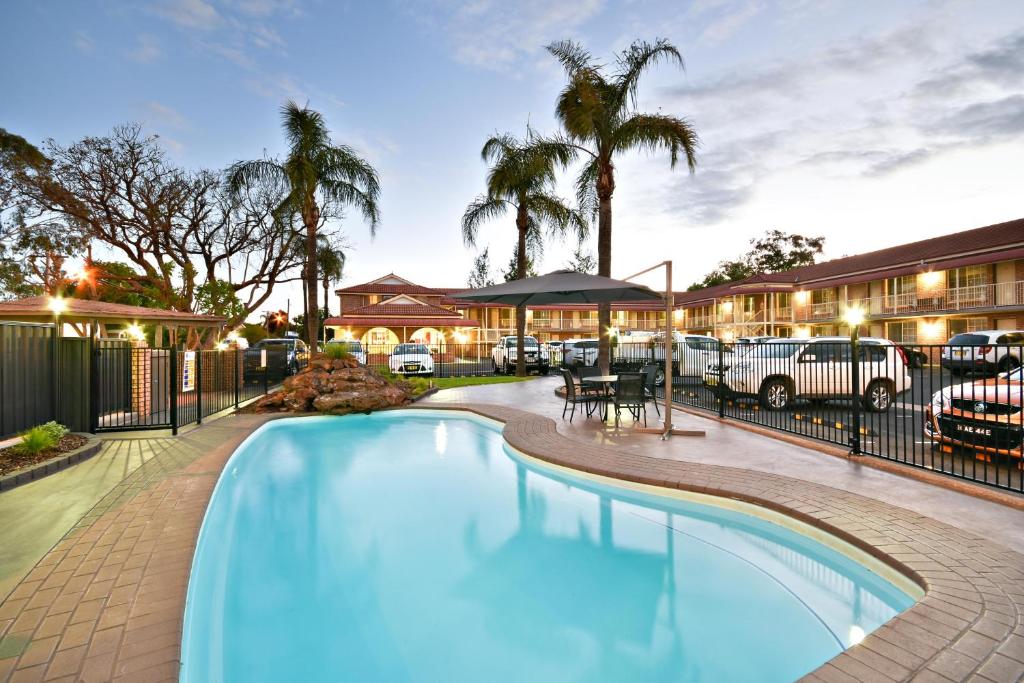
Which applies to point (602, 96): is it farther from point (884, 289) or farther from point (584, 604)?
point (884, 289)

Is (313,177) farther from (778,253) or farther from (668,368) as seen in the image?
(778,253)

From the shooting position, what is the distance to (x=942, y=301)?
29750 mm

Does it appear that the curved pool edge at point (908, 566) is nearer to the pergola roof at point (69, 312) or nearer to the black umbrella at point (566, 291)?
the black umbrella at point (566, 291)

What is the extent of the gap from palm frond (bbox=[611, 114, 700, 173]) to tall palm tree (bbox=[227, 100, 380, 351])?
9.27 metres

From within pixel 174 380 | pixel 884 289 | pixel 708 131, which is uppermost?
pixel 708 131

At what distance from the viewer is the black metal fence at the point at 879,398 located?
5590mm

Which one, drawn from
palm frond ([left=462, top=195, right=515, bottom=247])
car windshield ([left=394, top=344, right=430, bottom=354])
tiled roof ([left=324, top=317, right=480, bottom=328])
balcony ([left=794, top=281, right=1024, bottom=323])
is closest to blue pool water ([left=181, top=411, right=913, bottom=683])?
car windshield ([left=394, top=344, right=430, bottom=354])

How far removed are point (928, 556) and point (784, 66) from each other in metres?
16.2

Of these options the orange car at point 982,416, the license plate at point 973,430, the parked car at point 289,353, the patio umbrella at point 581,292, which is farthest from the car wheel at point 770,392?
the parked car at point 289,353

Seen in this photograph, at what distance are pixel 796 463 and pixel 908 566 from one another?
3.18 m

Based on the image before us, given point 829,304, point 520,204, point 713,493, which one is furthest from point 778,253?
point 713,493

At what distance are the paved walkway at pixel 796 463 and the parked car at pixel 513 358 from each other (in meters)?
11.4

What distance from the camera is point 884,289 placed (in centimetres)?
3372

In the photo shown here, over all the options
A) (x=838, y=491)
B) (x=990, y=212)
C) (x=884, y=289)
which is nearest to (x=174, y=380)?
(x=838, y=491)
